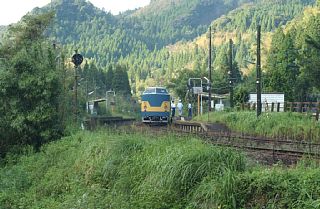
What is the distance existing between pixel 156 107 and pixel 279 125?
8.97 metres

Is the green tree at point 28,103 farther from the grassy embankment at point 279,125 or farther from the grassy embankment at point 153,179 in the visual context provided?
the grassy embankment at point 279,125

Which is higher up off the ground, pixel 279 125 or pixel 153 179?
pixel 279 125

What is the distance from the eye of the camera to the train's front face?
29.8 m

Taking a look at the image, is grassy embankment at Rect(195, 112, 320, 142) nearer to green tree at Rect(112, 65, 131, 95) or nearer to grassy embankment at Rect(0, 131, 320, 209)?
grassy embankment at Rect(0, 131, 320, 209)

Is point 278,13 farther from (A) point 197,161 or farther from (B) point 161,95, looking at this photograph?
→ (A) point 197,161

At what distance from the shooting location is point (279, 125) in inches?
914

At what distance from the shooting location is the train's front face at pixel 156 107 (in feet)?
97.9

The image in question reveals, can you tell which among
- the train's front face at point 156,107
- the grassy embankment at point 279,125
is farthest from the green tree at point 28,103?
the train's front face at point 156,107

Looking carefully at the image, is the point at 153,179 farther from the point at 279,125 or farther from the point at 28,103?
the point at 279,125

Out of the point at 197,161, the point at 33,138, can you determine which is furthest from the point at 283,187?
the point at 33,138

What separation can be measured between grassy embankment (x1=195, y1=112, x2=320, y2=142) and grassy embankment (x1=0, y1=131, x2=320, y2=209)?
9650 mm

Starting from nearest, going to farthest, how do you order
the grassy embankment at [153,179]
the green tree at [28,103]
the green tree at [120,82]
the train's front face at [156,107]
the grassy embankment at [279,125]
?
the grassy embankment at [153,179] → the green tree at [28,103] → the grassy embankment at [279,125] → the train's front face at [156,107] → the green tree at [120,82]

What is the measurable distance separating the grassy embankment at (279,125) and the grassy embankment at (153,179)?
9.65 meters

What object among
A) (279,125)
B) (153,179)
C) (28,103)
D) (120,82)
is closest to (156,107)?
(279,125)
